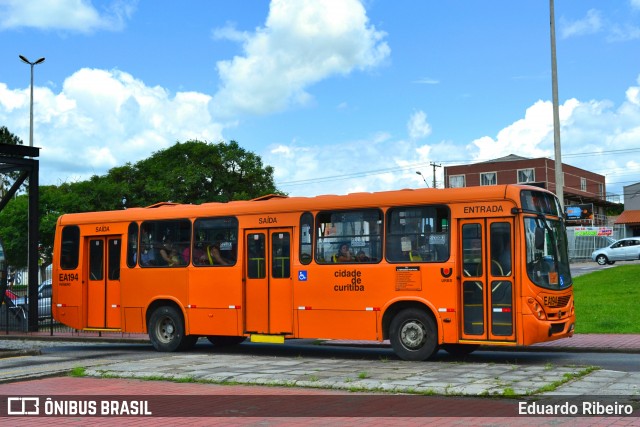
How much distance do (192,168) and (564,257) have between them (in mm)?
39957

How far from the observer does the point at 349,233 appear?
1562cm

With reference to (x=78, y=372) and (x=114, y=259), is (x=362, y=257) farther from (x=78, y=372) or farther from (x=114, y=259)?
(x=114, y=259)

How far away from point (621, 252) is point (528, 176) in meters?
34.9

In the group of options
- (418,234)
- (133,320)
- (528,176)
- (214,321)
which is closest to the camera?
(418,234)

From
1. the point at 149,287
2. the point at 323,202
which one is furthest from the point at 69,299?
the point at 323,202

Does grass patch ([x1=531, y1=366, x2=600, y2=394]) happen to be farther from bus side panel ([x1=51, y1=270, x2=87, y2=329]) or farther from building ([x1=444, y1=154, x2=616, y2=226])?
building ([x1=444, y1=154, x2=616, y2=226])

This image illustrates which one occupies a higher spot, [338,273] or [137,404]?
[338,273]

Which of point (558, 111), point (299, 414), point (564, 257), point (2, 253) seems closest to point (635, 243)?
point (558, 111)

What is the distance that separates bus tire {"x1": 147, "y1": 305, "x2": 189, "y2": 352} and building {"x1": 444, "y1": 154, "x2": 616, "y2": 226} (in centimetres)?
6680

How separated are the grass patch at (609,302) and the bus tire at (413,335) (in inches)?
253

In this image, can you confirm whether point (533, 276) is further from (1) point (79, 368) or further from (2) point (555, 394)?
(1) point (79, 368)

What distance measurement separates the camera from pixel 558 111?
84.7 feet

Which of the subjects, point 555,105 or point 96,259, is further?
point 555,105

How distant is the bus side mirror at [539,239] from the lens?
14.2 meters
